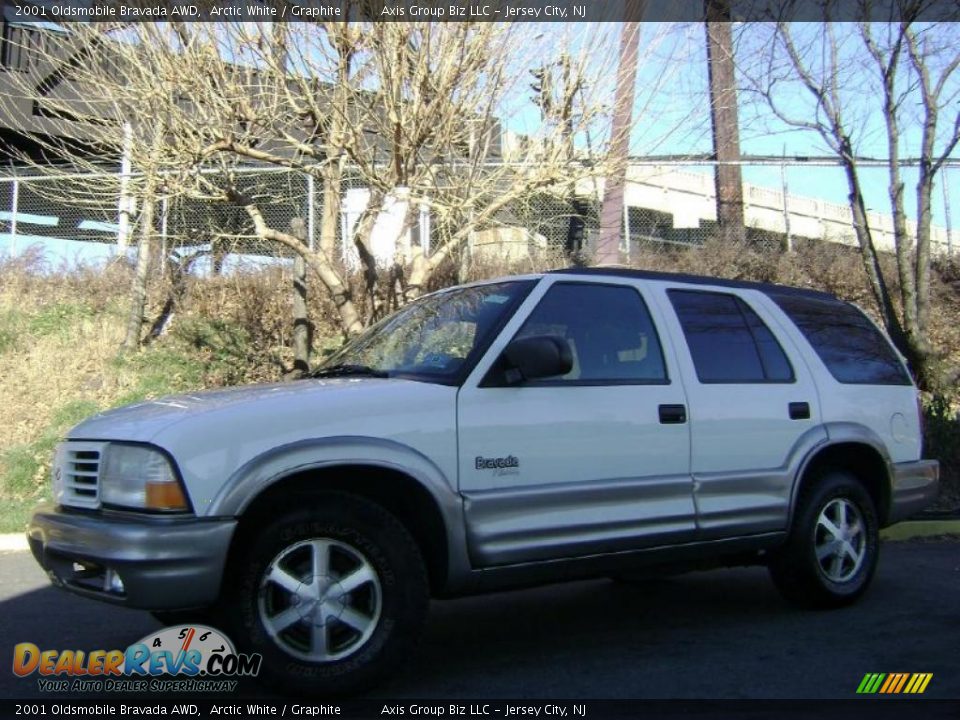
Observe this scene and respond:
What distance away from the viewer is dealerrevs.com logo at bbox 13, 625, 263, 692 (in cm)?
398

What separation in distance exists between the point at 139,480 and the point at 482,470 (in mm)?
1474

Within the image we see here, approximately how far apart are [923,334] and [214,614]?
32.4 ft

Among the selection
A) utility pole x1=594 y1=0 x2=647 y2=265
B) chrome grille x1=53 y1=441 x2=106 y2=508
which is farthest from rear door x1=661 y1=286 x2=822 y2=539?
utility pole x1=594 y1=0 x2=647 y2=265

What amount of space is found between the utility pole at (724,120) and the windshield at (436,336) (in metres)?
7.12

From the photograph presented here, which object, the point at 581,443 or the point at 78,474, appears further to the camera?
the point at 581,443

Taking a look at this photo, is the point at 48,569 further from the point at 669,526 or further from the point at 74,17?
the point at 74,17

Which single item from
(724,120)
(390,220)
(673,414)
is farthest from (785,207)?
(673,414)

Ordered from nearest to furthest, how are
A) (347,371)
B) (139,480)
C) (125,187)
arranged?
(139,480), (347,371), (125,187)

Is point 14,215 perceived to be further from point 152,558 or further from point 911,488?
point 911,488

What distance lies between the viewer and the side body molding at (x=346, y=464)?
3715 mm

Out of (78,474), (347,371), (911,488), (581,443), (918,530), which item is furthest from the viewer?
(918,530)

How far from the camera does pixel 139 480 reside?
3.72 meters

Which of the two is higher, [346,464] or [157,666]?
[346,464]

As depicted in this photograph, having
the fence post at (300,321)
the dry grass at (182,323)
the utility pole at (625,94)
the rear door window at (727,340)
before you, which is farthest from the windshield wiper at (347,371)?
the dry grass at (182,323)
